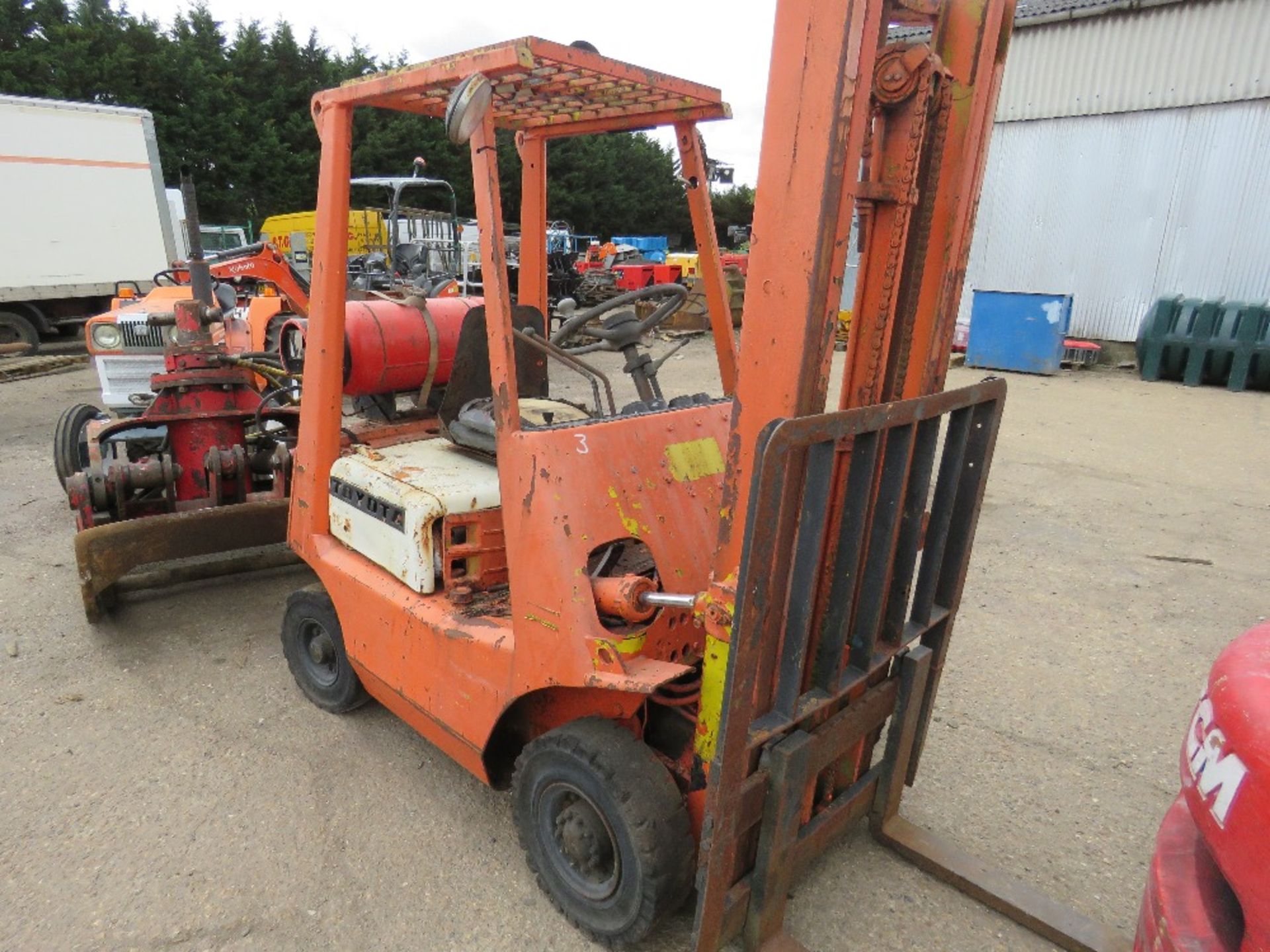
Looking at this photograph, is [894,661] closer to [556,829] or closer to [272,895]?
[556,829]

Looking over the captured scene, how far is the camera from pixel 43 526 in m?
5.63

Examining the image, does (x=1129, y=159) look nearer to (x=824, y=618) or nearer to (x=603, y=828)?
(x=824, y=618)

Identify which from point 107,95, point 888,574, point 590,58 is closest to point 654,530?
point 888,574

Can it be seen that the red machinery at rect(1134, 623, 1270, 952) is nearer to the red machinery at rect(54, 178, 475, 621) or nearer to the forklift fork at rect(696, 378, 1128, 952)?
the forklift fork at rect(696, 378, 1128, 952)

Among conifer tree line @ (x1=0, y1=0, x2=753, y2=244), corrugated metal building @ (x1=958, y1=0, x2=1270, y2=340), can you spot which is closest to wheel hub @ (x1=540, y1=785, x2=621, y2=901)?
corrugated metal building @ (x1=958, y1=0, x2=1270, y2=340)

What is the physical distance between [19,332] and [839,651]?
15651 millimetres

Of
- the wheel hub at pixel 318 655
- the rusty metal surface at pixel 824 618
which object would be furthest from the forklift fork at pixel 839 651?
the wheel hub at pixel 318 655

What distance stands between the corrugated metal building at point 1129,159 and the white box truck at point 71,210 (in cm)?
1481

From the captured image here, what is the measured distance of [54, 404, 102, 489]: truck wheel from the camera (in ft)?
16.9

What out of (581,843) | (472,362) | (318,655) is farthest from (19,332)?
(581,843)

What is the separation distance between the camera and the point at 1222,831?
3.87 ft

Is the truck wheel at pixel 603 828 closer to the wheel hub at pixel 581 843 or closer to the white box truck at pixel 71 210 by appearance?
the wheel hub at pixel 581 843

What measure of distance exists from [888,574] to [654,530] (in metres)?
0.68

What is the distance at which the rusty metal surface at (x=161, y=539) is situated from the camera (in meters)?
3.83
